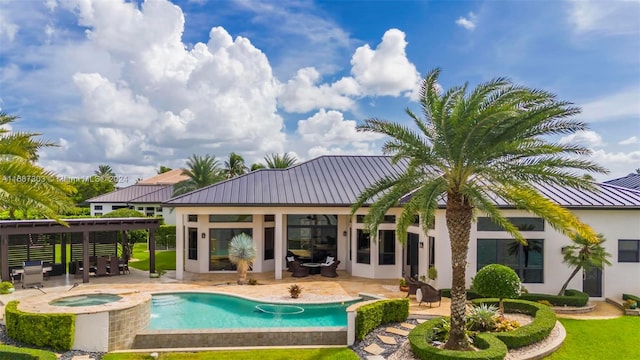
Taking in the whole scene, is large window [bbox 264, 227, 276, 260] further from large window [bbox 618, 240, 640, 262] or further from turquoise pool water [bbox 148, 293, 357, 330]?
large window [bbox 618, 240, 640, 262]

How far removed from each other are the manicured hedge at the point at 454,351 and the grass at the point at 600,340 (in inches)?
69.3

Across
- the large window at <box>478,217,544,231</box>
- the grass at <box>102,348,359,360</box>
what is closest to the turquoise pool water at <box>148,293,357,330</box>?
the grass at <box>102,348,359,360</box>

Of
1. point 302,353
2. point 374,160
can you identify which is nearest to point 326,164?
point 374,160

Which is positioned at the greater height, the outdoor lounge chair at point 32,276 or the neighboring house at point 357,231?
the neighboring house at point 357,231

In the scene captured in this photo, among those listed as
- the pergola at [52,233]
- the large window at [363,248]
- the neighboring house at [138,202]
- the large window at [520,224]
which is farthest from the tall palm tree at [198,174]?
the large window at [520,224]

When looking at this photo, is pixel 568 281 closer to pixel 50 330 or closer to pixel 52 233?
pixel 50 330

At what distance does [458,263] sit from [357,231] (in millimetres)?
10943

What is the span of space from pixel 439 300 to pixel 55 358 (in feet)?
39.6

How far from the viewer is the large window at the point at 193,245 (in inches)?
933

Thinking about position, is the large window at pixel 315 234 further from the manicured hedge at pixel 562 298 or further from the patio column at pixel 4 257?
the patio column at pixel 4 257

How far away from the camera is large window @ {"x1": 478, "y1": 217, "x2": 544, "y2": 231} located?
18406 millimetres

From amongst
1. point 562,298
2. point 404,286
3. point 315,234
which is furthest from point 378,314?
point 315,234

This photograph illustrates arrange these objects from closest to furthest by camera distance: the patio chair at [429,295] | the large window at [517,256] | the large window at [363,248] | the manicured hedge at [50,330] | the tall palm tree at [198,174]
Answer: the manicured hedge at [50,330] < the patio chair at [429,295] < the large window at [517,256] < the large window at [363,248] < the tall palm tree at [198,174]

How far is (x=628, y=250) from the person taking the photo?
18.3 meters
